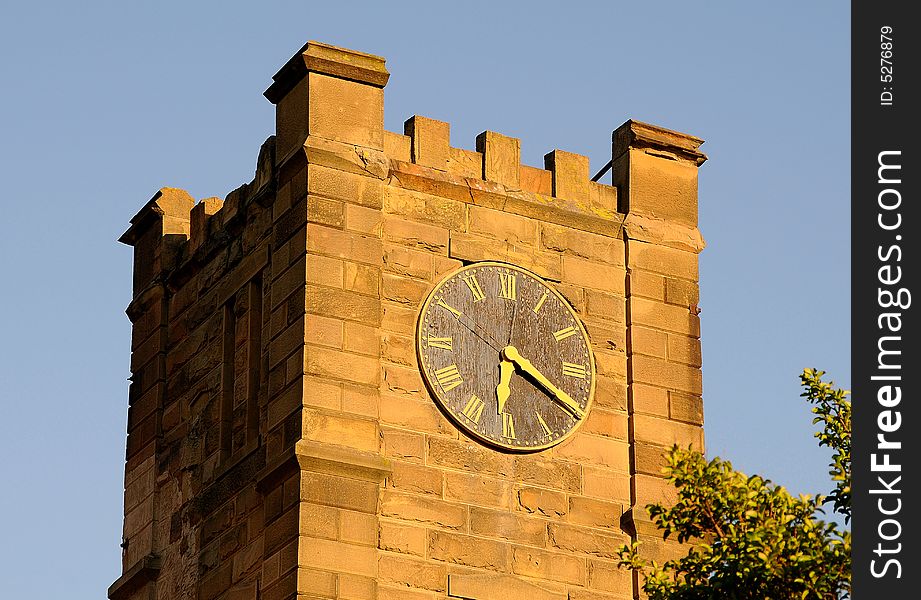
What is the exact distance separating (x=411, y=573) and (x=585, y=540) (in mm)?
2163

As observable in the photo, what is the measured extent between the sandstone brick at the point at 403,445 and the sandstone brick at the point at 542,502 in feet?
3.93

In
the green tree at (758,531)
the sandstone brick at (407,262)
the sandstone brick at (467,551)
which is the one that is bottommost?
the green tree at (758,531)

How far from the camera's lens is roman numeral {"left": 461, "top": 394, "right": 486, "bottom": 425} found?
27438mm

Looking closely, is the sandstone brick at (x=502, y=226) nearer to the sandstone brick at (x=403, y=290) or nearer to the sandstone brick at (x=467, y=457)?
the sandstone brick at (x=403, y=290)

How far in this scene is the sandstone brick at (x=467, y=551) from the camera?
2672cm

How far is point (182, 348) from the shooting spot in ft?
98.8

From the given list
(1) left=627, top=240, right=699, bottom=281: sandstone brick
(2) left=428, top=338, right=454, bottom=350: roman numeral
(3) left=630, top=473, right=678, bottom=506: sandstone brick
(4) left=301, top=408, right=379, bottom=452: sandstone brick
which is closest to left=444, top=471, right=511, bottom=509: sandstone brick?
(4) left=301, top=408, right=379, bottom=452: sandstone brick

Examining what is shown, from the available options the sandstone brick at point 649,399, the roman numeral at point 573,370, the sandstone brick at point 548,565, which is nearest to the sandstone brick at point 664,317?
the sandstone brick at point 649,399

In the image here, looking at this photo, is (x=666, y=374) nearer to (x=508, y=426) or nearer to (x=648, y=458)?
(x=648, y=458)

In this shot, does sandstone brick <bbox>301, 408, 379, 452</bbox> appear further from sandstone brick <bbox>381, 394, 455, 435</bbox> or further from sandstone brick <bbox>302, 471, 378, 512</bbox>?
sandstone brick <bbox>302, 471, 378, 512</bbox>

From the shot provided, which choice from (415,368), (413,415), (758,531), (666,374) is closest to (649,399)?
(666,374)

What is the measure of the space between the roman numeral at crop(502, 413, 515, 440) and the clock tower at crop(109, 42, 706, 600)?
18mm

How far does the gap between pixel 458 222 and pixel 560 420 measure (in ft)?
7.88

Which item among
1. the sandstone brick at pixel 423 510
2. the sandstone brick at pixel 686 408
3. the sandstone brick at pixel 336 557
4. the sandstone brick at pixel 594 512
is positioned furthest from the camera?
the sandstone brick at pixel 686 408
